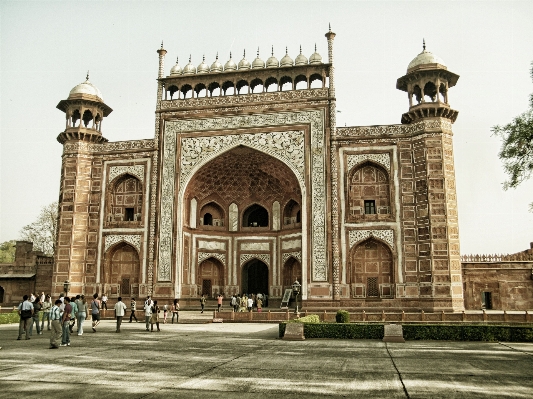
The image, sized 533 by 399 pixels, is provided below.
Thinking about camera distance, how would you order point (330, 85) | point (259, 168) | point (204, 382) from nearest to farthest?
point (204, 382) < point (330, 85) < point (259, 168)

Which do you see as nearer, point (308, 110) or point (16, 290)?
point (308, 110)

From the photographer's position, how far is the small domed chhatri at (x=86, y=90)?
92.7 ft

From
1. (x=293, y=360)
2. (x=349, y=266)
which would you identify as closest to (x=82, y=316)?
(x=293, y=360)

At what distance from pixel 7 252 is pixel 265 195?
3302cm

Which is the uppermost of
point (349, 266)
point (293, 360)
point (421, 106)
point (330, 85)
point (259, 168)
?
point (330, 85)

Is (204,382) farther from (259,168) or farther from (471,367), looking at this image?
(259,168)

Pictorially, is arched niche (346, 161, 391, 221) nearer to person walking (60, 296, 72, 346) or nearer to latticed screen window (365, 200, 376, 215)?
latticed screen window (365, 200, 376, 215)

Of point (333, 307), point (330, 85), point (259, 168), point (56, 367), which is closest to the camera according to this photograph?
point (56, 367)

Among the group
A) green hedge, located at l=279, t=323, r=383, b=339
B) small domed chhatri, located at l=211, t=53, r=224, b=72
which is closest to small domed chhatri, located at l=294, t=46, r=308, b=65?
small domed chhatri, located at l=211, t=53, r=224, b=72

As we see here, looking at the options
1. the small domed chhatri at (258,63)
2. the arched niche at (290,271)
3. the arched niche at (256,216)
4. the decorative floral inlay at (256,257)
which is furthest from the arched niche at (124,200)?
the small domed chhatri at (258,63)

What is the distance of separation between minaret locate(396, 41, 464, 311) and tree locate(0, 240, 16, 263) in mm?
40148

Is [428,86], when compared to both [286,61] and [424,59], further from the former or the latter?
[286,61]

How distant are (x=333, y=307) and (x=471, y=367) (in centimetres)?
1487

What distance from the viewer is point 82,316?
1511 cm
